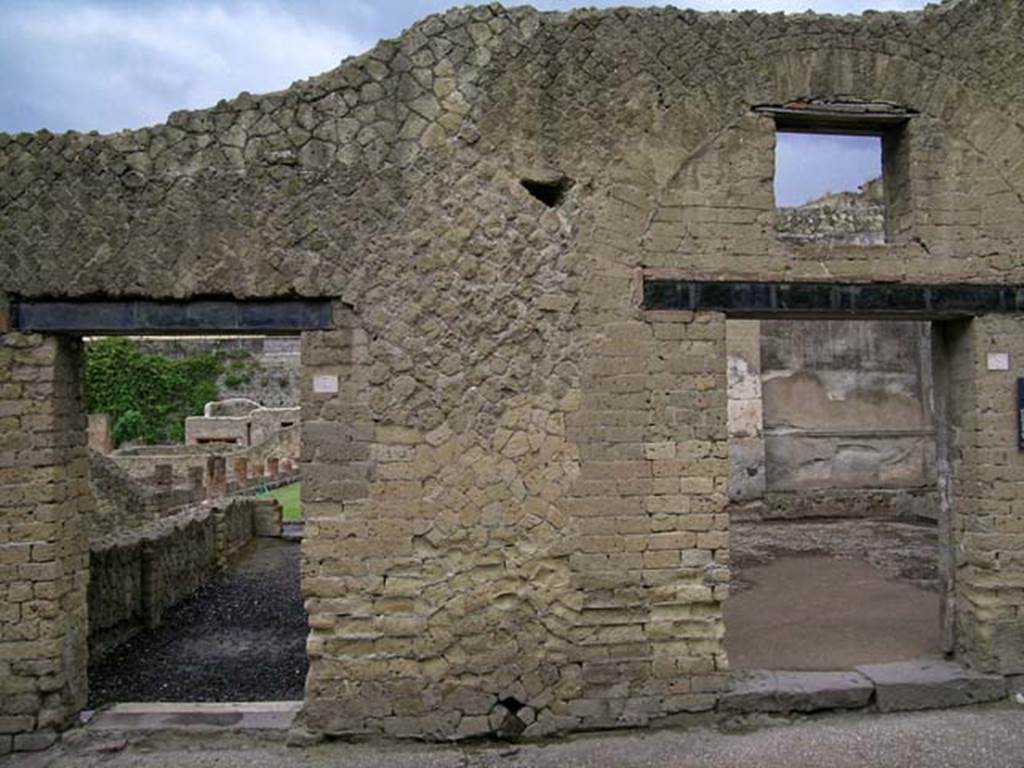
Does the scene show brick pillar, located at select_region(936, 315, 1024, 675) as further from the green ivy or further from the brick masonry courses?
the green ivy

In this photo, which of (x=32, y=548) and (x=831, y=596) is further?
(x=831, y=596)

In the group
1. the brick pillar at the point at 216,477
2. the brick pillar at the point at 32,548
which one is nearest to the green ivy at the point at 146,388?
the brick pillar at the point at 216,477

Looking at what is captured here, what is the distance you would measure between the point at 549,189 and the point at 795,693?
12.8 ft

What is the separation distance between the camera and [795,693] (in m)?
6.18

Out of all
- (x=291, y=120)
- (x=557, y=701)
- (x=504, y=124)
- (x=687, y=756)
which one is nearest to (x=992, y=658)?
(x=687, y=756)

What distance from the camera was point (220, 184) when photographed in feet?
19.4

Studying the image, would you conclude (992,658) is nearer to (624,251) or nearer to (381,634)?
(624,251)

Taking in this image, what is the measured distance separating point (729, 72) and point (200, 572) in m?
8.54

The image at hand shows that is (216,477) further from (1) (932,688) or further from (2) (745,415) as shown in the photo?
(1) (932,688)

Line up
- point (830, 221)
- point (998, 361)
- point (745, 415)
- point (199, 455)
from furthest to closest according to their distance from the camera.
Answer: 1. point (199, 455)
2. point (830, 221)
3. point (745, 415)
4. point (998, 361)

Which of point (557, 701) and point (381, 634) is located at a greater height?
point (381, 634)

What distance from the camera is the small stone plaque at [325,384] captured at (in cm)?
595

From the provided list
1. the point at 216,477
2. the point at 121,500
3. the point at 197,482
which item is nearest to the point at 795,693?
the point at 121,500

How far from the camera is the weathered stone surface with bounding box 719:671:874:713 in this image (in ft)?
20.1
